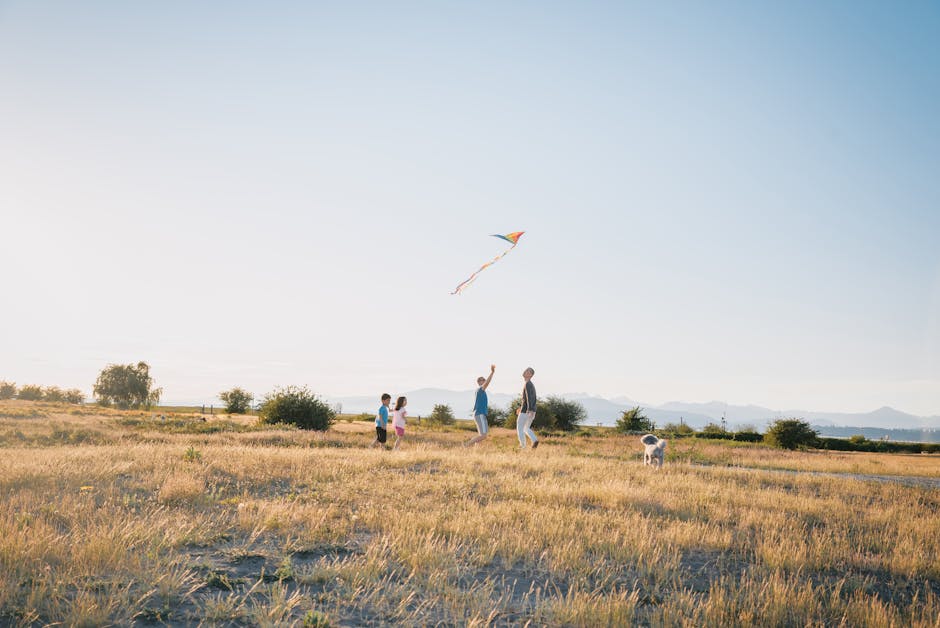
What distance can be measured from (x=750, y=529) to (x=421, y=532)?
4.97m

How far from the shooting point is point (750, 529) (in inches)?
332

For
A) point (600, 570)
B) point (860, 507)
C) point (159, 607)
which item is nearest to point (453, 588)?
point (600, 570)

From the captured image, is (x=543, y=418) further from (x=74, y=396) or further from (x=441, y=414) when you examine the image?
(x=74, y=396)

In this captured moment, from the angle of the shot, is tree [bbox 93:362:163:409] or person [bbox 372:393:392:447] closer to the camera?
person [bbox 372:393:392:447]

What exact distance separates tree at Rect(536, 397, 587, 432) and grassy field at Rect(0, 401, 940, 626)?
35.3 meters

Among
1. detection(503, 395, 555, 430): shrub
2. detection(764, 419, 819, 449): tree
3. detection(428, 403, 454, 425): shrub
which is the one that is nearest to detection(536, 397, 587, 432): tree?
detection(503, 395, 555, 430): shrub

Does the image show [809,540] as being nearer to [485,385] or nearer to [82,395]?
[485,385]

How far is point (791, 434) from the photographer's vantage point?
39.0 metres

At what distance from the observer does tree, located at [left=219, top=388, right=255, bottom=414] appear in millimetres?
65213

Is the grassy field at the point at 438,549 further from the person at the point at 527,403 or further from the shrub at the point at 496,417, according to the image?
the shrub at the point at 496,417

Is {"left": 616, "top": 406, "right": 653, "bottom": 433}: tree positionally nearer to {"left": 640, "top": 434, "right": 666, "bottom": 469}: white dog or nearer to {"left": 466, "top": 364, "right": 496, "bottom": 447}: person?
{"left": 466, "top": 364, "right": 496, "bottom": 447}: person

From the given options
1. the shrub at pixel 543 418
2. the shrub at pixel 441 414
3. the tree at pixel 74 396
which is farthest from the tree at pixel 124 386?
the shrub at pixel 543 418

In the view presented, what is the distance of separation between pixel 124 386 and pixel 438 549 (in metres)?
87.1

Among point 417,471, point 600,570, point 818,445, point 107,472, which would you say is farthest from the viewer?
point 818,445
